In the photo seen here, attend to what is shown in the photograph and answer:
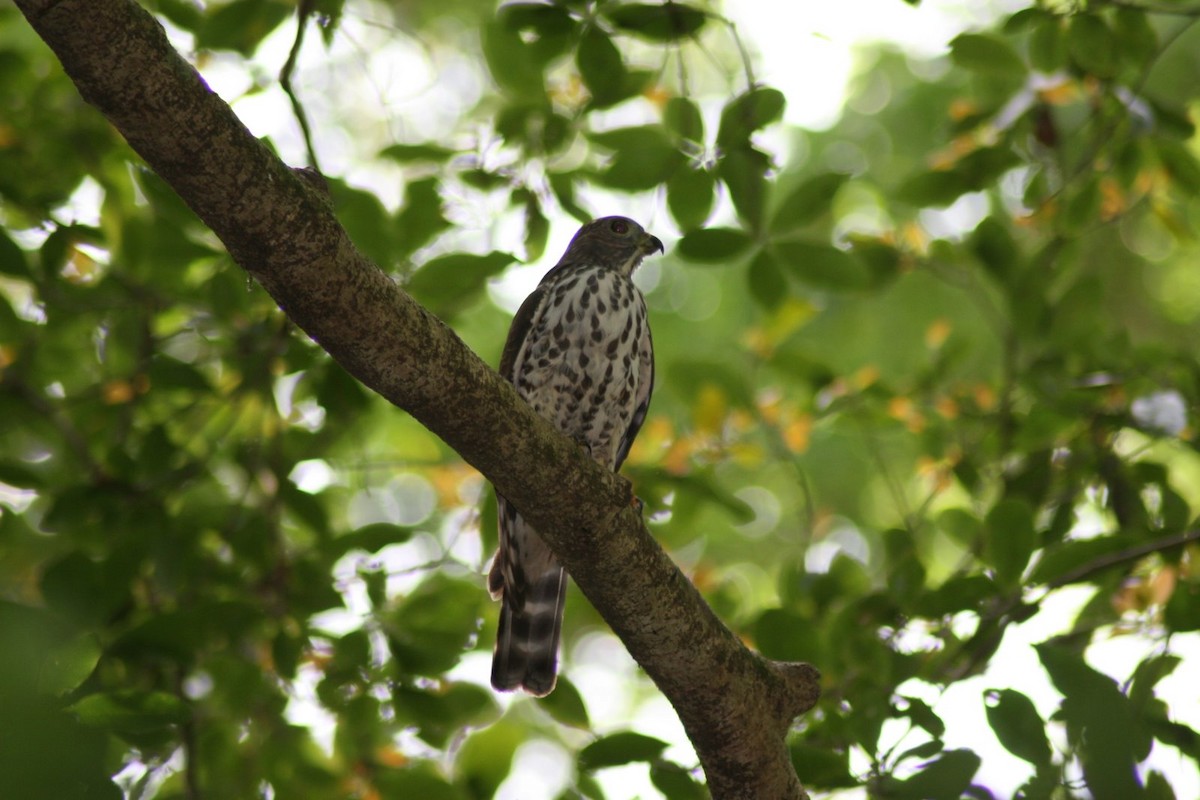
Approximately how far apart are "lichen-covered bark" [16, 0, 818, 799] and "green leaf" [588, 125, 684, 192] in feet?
3.53

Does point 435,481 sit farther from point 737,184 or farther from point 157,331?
point 737,184

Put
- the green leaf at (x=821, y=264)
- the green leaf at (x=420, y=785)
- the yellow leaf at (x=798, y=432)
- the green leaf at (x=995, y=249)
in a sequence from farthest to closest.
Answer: the yellow leaf at (x=798, y=432) < the green leaf at (x=995, y=249) < the green leaf at (x=821, y=264) < the green leaf at (x=420, y=785)

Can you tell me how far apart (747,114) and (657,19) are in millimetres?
398

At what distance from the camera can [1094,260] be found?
8.12m

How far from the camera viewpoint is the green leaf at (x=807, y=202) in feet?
11.8

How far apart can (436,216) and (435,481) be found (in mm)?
2611

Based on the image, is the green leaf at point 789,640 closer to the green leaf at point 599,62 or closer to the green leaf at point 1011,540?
the green leaf at point 1011,540

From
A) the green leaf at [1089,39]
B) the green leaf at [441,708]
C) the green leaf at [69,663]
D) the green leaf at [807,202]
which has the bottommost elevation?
the green leaf at [69,663]

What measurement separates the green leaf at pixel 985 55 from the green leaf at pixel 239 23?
6.93 ft

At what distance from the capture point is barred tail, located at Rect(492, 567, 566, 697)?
4020 mm

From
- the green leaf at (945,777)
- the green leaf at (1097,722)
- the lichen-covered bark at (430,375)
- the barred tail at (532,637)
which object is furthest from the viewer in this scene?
Answer: the barred tail at (532,637)

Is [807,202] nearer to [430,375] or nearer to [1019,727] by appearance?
[430,375]

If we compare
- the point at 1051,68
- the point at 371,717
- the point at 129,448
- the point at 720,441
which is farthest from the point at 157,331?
the point at 1051,68

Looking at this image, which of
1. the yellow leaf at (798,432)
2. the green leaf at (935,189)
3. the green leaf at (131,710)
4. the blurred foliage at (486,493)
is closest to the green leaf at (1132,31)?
the blurred foliage at (486,493)
